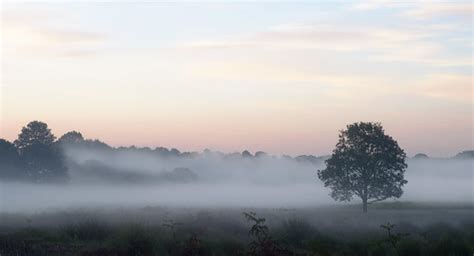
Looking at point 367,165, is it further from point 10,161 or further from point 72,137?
point 72,137

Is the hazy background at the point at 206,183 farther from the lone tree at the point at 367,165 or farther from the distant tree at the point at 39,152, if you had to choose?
the lone tree at the point at 367,165

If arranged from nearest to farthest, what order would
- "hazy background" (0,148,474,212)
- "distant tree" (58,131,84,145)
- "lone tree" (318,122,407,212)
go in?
"lone tree" (318,122,407,212) → "hazy background" (0,148,474,212) → "distant tree" (58,131,84,145)

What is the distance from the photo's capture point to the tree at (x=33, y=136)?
9044 cm

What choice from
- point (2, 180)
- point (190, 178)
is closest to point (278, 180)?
point (190, 178)

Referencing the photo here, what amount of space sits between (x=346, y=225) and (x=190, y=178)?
11526cm

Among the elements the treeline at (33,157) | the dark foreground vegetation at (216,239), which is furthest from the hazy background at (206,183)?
the dark foreground vegetation at (216,239)

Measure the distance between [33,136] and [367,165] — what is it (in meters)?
50.2

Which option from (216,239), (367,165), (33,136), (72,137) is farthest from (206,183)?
(216,239)

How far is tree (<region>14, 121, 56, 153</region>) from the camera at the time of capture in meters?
90.4

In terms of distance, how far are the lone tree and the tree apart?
147 ft

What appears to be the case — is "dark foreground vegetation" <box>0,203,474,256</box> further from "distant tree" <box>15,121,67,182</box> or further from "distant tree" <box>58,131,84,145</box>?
"distant tree" <box>58,131,84,145</box>

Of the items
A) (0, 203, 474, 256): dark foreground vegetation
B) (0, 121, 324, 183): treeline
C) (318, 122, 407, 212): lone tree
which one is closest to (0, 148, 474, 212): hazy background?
(0, 121, 324, 183): treeline

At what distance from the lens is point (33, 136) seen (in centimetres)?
9088

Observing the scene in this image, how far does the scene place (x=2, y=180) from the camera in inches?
3580
